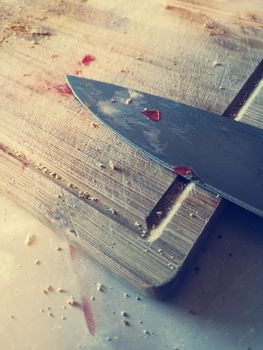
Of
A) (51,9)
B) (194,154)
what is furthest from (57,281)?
(51,9)

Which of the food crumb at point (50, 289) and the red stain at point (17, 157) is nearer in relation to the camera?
the food crumb at point (50, 289)

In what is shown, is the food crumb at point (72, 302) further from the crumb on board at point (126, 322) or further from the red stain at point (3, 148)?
the red stain at point (3, 148)

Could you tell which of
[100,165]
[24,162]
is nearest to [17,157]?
[24,162]

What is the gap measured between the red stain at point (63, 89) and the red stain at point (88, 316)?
0.50 m

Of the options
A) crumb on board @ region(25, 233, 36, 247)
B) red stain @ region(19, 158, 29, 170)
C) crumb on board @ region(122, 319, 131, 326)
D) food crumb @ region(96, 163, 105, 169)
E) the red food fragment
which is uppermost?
the red food fragment

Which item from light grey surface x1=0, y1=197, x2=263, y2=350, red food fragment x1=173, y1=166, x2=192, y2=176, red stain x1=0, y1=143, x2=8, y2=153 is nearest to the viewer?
light grey surface x1=0, y1=197, x2=263, y2=350

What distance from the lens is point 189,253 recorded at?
0.84 metres

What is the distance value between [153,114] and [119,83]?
18cm

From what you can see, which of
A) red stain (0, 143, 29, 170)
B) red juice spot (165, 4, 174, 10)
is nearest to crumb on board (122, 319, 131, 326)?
red stain (0, 143, 29, 170)

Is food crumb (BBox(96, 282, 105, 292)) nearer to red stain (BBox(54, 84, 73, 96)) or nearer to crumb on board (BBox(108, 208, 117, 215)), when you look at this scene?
crumb on board (BBox(108, 208, 117, 215))

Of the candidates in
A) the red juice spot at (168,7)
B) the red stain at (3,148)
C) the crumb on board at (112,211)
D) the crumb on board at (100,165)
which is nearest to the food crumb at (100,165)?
the crumb on board at (100,165)

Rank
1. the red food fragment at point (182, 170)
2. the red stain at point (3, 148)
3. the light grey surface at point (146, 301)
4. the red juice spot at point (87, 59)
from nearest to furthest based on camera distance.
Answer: the light grey surface at point (146, 301) < the red food fragment at point (182, 170) < the red stain at point (3, 148) < the red juice spot at point (87, 59)

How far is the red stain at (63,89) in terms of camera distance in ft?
3.63

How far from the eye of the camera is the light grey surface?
792 millimetres
